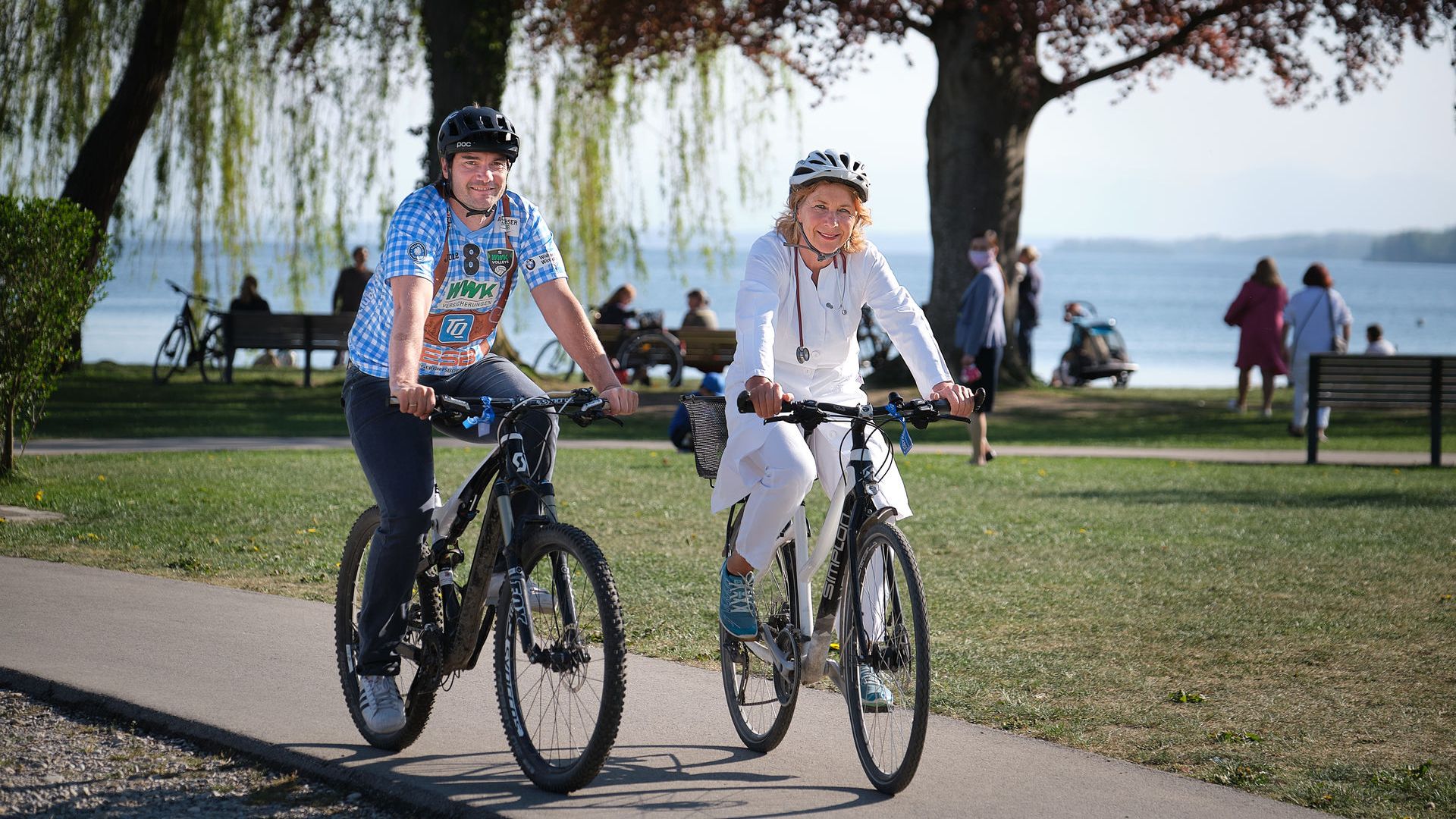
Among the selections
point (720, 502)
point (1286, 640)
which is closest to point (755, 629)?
point (720, 502)

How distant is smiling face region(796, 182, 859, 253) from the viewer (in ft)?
16.0

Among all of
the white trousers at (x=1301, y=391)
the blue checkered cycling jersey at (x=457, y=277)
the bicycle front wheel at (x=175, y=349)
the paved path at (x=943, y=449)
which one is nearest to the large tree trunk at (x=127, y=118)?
the paved path at (x=943, y=449)

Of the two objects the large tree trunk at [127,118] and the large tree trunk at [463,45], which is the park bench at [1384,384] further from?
the large tree trunk at [127,118]

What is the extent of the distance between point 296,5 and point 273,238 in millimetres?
3445

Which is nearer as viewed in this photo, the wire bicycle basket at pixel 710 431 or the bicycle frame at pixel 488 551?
the bicycle frame at pixel 488 551

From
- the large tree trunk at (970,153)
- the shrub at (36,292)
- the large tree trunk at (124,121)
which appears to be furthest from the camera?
the large tree trunk at (970,153)

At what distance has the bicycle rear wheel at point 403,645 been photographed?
15.6 ft

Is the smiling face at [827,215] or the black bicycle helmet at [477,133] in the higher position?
the black bicycle helmet at [477,133]

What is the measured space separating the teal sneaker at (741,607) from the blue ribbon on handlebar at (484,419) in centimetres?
92

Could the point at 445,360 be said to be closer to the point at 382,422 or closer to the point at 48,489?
the point at 382,422

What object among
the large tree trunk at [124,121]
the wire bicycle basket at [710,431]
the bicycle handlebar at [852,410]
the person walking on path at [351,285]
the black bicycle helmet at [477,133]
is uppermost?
the large tree trunk at [124,121]

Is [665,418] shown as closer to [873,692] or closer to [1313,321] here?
[1313,321]

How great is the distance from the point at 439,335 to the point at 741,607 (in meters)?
1.25

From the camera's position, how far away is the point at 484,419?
173 inches
